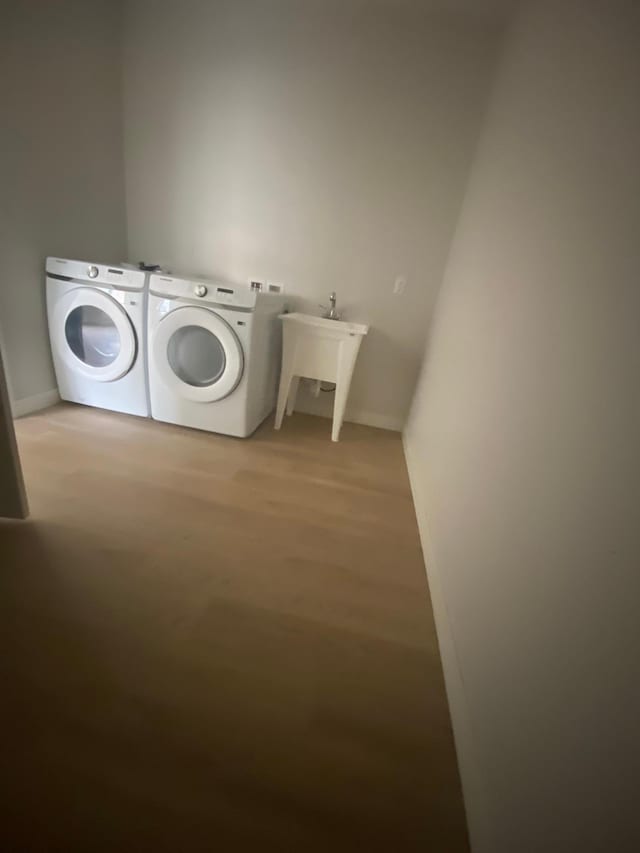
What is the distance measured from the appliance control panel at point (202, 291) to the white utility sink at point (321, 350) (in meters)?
0.31

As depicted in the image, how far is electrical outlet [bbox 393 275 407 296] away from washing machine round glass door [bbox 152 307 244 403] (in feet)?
3.63

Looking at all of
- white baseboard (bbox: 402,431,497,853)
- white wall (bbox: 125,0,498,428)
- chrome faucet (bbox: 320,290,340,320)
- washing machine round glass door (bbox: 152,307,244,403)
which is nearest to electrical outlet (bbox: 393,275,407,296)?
white wall (bbox: 125,0,498,428)

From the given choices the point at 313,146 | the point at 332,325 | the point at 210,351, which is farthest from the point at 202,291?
the point at 313,146

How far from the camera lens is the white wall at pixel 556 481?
551 mm

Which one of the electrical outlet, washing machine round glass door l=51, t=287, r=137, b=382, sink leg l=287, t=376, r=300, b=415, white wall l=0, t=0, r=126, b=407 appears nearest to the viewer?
white wall l=0, t=0, r=126, b=407

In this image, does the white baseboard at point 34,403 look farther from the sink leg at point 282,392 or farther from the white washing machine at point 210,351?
the sink leg at point 282,392

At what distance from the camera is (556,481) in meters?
0.74

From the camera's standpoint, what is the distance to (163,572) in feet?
4.10

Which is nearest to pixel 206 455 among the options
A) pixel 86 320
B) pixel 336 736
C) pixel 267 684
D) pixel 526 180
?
pixel 86 320

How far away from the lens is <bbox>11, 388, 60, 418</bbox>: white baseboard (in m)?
2.05

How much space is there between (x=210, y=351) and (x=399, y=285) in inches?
49.4

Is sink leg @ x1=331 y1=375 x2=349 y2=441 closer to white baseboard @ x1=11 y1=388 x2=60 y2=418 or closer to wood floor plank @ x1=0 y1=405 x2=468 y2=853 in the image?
wood floor plank @ x1=0 y1=405 x2=468 y2=853

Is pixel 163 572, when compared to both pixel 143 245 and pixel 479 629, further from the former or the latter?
pixel 143 245

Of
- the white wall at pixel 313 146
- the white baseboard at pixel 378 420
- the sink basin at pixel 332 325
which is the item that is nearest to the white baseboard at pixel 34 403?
the white wall at pixel 313 146
